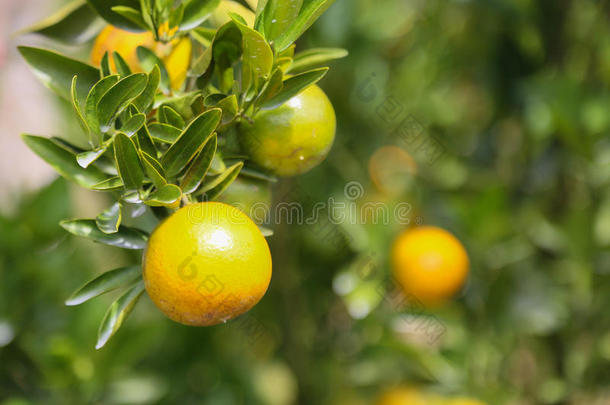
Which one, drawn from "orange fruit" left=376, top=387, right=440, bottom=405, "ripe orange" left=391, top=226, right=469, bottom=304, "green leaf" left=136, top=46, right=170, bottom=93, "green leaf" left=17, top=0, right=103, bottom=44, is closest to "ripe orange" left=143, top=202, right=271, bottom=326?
"green leaf" left=136, top=46, right=170, bottom=93

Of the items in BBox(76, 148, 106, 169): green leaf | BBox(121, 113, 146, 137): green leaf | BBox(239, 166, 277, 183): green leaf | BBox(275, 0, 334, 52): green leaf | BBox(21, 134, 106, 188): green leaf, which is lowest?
BBox(239, 166, 277, 183): green leaf

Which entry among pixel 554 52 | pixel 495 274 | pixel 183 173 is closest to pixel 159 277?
pixel 183 173

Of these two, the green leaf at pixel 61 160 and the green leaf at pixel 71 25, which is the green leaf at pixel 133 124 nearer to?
the green leaf at pixel 61 160

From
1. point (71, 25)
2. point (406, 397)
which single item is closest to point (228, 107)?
point (71, 25)

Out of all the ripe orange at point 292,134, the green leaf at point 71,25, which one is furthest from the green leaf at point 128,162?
the green leaf at point 71,25

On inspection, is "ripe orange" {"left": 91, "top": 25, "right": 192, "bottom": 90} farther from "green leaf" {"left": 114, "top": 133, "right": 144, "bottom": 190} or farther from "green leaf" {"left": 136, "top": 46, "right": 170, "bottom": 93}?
"green leaf" {"left": 114, "top": 133, "right": 144, "bottom": 190}
